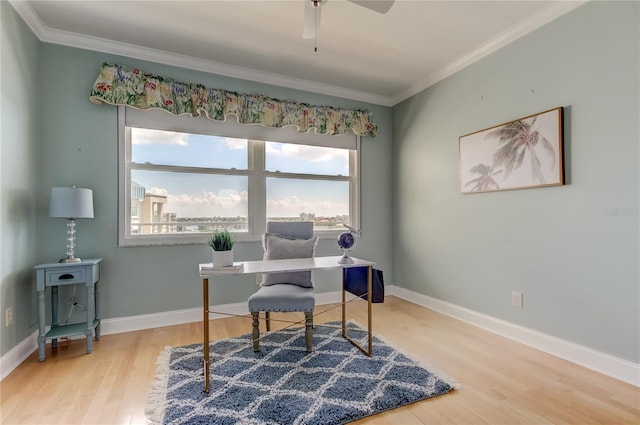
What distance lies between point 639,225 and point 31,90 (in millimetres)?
4549

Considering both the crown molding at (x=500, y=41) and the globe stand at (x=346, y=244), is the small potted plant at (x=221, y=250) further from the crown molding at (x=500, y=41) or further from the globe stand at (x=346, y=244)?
the crown molding at (x=500, y=41)

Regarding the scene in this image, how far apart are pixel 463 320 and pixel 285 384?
2.05m

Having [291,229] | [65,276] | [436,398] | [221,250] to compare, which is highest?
[291,229]

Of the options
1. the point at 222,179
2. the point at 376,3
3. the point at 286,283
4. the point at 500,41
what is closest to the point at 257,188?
the point at 222,179

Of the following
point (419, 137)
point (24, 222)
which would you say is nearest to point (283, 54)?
point (419, 137)

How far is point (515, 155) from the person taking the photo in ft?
8.50

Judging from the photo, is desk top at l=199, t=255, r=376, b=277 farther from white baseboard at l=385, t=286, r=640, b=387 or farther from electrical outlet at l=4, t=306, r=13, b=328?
white baseboard at l=385, t=286, r=640, b=387

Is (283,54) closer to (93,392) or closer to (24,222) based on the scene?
(24,222)

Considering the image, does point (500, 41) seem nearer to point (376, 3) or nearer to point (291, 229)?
point (376, 3)

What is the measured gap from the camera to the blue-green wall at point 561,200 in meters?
1.98

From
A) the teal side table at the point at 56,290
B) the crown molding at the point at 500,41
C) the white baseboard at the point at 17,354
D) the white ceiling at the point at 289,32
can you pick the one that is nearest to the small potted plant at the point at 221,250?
the teal side table at the point at 56,290

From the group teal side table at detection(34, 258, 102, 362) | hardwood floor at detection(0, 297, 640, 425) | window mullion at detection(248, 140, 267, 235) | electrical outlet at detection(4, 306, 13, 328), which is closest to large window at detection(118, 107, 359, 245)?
window mullion at detection(248, 140, 267, 235)

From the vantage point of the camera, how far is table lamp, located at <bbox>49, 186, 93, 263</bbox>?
234 cm

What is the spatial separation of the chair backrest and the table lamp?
1.48 metres
